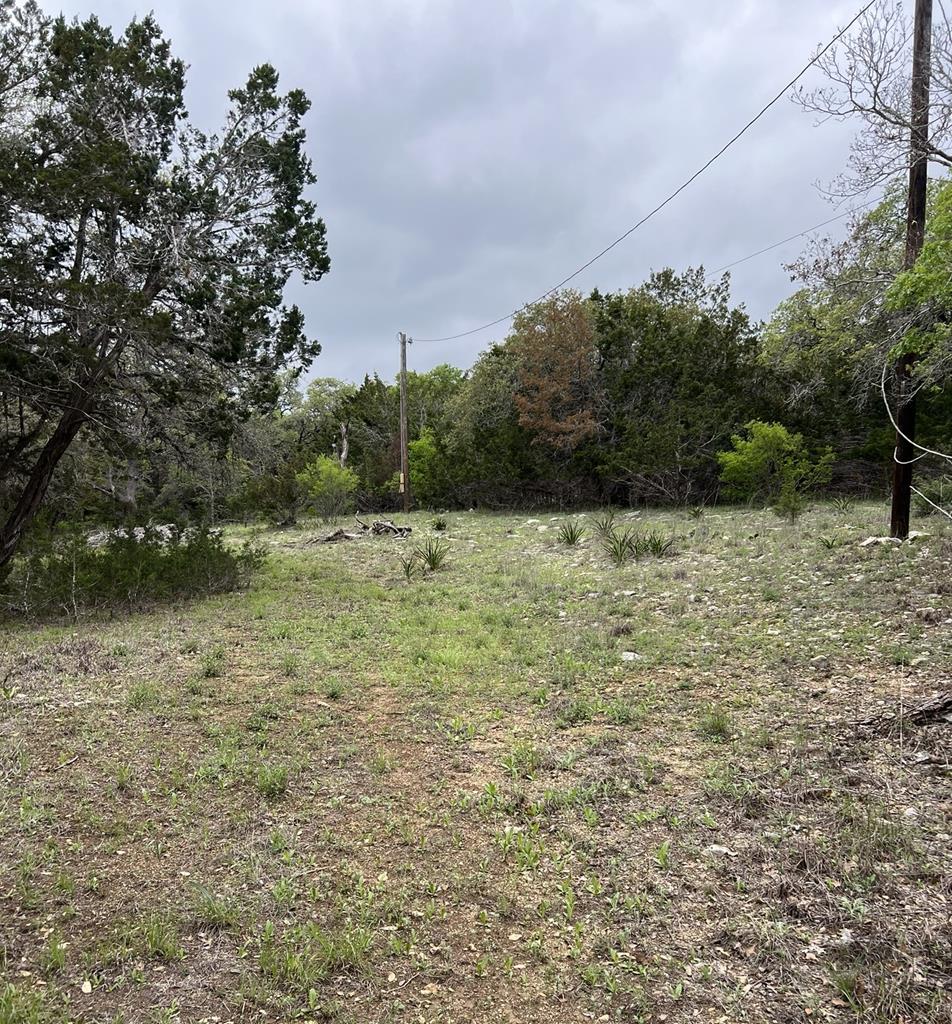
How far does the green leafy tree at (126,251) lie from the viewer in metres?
7.11

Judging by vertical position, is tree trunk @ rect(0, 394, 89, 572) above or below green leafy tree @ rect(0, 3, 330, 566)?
below

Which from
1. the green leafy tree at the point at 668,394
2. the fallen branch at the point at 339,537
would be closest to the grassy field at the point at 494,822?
Result: the fallen branch at the point at 339,537

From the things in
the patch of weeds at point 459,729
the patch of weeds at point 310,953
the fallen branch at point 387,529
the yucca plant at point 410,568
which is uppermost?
the fallen branch at point 387,529

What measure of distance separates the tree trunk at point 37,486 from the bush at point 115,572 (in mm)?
297

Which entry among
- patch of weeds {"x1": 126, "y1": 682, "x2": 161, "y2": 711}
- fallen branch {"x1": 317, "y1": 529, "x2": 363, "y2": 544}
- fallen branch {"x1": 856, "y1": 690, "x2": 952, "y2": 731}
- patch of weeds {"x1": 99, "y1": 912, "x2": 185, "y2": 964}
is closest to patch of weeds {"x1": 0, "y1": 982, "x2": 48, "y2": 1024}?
patch of weeds {"x1": 99, "y1": 912, "x2": 185, "y2": 964}

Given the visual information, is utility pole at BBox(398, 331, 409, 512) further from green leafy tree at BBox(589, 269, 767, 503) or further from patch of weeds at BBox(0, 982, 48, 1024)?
patch of weeds at BBox(0, 982, 48, 1024)

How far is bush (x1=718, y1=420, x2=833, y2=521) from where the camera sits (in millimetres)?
14586

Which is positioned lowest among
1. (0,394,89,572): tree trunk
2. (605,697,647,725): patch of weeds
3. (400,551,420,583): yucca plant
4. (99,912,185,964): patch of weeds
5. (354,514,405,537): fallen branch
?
(99,912,185,964): patch of weeds

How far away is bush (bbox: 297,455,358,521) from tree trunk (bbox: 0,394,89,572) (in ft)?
35.4

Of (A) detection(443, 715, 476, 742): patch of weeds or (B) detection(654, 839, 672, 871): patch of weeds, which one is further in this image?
(A) detection(443, 715, 476, 742): patch of weeds

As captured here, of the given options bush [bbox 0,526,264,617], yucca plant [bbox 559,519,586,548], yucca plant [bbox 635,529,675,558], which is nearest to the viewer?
bush [bbox 0,526,264,617]

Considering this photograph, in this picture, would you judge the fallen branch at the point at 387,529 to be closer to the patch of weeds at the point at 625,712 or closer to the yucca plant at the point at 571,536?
the yucca plant at the point at 571,536

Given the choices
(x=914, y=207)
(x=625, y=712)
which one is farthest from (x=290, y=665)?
(x=914, y=207)

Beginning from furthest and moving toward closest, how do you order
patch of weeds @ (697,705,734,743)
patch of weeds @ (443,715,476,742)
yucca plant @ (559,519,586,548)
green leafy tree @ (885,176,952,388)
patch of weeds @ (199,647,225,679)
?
1. yucca plant @ (559,519,586,548)
2. patch of weeds @ (199,647,225,679)
3. green leafy tree @ (885,176,952,388)
4. patch of weeds @ (443,715,476,742)
5. patch of weeds @ (697,705,734,743)
